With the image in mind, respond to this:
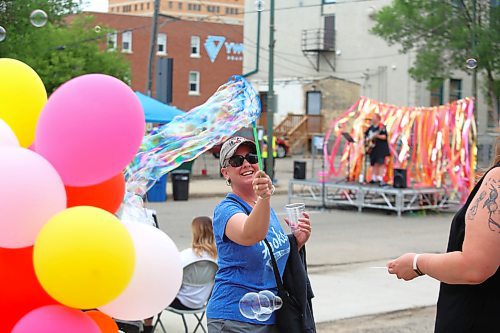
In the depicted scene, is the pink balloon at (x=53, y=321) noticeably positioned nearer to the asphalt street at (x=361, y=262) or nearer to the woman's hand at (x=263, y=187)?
the woman's hand at (x=263, y=187)

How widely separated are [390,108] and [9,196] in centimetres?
1644

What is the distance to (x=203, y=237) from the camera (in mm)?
6684

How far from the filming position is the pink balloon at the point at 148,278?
9.15 ft

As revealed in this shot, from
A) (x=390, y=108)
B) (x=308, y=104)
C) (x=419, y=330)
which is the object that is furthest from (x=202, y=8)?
(x=419, y=330)

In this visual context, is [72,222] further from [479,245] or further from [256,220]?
[479,245]

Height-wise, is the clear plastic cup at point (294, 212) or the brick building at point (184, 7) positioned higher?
the brick building at point (184, 7)

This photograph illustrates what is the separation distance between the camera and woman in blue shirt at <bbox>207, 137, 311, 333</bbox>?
3.85 m

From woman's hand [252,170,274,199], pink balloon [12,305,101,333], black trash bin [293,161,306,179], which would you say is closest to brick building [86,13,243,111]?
black trash bin [293,161,306,179]

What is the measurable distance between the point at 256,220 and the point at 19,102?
116cm

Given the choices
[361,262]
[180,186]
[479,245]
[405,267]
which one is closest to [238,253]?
[405,267]

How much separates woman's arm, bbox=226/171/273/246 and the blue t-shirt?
8cm

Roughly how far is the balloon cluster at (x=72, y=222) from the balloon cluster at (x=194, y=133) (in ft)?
2.67

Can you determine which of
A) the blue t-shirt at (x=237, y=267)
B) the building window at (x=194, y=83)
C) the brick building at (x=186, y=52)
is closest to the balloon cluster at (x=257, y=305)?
the blue t-shirt at (x=237, y=267)

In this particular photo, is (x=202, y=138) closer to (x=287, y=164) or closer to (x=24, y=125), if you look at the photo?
(x=24, y=125)
